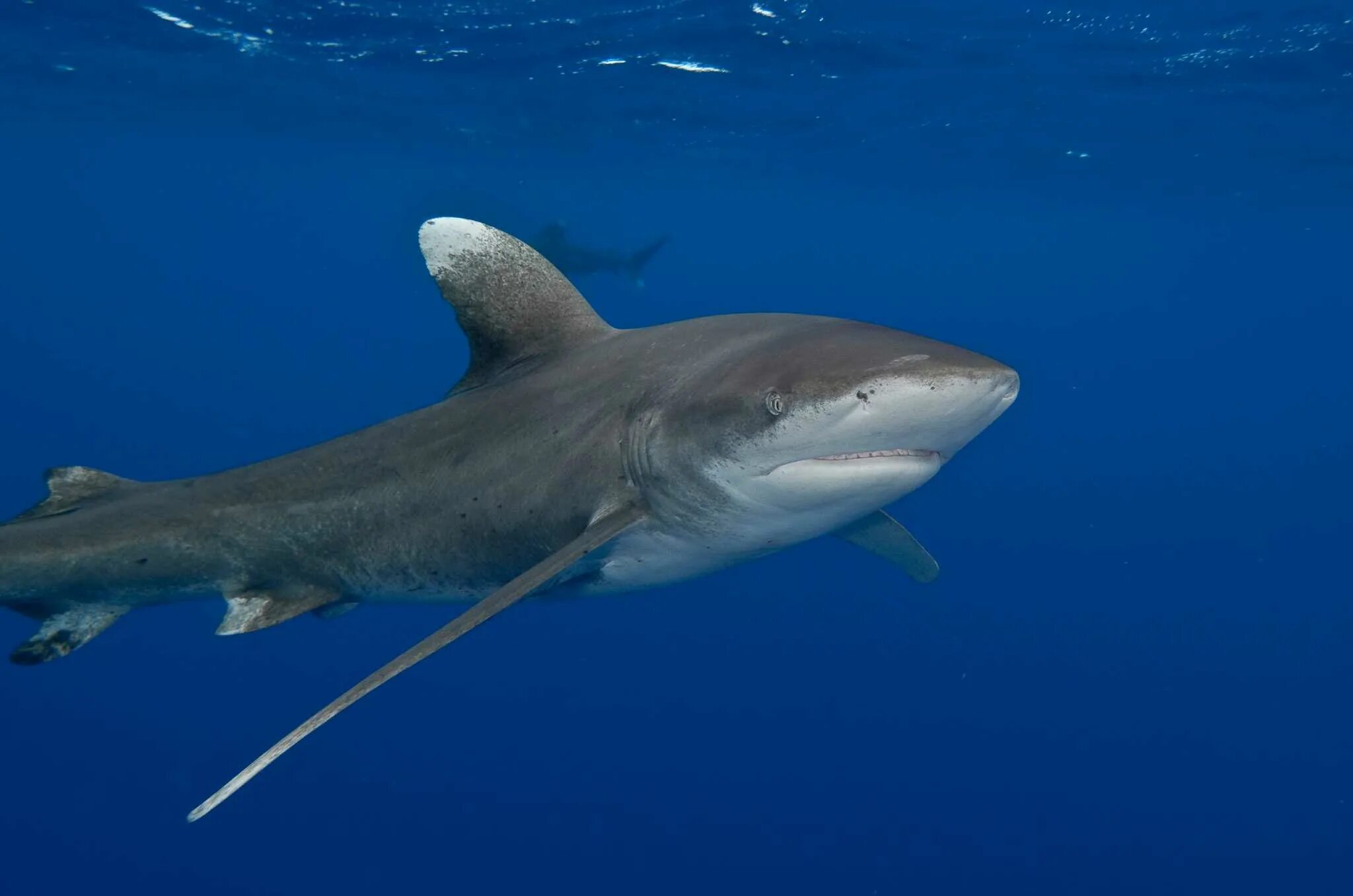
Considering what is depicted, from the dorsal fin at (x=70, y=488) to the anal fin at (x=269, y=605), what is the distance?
3.22ft

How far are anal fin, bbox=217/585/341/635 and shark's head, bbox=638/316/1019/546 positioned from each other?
236cm

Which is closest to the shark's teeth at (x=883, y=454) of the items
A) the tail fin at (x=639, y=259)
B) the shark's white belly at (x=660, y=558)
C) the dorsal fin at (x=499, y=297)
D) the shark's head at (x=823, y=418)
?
the shark's head at (x=823, y=418)

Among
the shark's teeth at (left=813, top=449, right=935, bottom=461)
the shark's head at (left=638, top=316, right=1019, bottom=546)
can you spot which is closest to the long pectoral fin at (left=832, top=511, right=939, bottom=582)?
the shark's head at (left=638, top=316, right=1019, bottom=546)

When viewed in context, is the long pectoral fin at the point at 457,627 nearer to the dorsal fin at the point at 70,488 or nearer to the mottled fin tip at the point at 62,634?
the mottled fin tip at the point at 62,634

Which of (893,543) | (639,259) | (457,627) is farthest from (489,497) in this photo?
(639,259)

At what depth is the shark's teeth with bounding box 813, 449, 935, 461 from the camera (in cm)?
373

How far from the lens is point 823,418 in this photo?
11.7ft

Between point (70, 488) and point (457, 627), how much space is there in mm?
3147

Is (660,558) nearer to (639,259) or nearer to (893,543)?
(893,543)

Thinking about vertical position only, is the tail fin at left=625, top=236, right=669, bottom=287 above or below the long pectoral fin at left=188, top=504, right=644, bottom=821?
below

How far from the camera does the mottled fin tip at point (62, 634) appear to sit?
5.35 metres

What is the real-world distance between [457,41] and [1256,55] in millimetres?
16887

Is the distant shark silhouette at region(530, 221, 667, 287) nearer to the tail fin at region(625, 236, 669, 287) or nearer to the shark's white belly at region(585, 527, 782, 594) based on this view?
the tail fin at region(625, 236, 669, 287)

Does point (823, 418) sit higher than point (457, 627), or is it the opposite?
point (823, 418)
